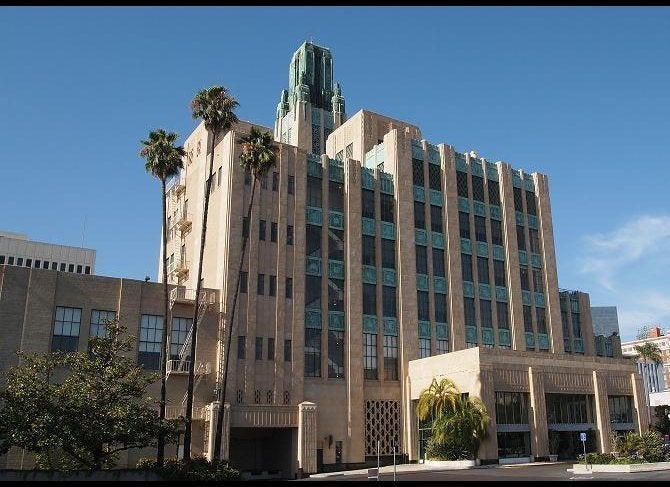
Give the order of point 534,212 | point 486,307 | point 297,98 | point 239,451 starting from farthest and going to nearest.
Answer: point 297,98 < point 534,212 < point 486,307 < point 239,451

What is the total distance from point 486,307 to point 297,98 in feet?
122

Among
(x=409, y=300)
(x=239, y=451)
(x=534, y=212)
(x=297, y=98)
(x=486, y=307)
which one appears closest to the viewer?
(x=239, y=451)

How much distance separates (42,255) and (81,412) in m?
130

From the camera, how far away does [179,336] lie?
4888 centimetres

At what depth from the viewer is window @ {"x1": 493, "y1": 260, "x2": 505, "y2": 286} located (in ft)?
209

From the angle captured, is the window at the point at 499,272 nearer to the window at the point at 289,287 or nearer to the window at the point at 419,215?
the window at the point at 419,215

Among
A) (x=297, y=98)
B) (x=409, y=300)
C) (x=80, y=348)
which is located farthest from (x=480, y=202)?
(x=80, y=348)

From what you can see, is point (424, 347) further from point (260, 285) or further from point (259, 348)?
point (260, 285)

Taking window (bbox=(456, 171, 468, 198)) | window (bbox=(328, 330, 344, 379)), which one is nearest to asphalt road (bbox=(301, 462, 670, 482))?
window (bbox=(328, 330, 344, 379))

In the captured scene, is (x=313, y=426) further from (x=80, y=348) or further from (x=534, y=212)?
(x=534, y=212)

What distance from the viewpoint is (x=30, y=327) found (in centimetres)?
4309

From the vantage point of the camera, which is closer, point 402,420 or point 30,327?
point 30,327

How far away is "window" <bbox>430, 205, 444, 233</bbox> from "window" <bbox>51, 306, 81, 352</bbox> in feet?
108

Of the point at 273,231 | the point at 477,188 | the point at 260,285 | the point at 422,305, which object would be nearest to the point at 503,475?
the point at 422,305
